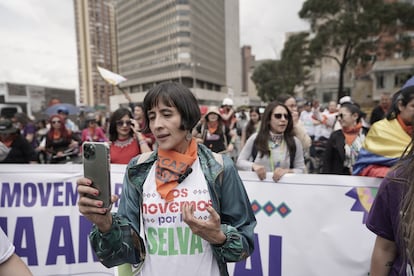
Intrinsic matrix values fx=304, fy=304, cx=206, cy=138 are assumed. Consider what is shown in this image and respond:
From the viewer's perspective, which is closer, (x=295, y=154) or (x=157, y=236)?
(x=157, y=236)

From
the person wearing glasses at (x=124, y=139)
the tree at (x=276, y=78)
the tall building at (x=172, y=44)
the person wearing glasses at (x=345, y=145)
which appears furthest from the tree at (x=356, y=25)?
the tall building at (x=172, y=44)

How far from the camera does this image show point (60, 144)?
527cm

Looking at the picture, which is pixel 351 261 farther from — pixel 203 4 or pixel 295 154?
pixel 203 4

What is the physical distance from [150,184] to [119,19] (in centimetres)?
10258

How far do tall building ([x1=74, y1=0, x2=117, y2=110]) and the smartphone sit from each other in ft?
342

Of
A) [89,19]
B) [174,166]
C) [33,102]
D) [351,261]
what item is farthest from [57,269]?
[89,19]

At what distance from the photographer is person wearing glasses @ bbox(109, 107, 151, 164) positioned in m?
3.58

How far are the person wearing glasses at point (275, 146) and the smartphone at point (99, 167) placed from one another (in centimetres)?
197

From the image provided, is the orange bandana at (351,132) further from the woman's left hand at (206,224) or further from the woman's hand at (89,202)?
the woman's hand at (89,202)

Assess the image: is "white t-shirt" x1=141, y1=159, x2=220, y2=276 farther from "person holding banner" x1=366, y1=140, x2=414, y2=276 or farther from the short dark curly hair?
"person holding banner" x1=366, y1=140, x2=414, y2=276

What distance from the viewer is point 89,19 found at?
10381cm

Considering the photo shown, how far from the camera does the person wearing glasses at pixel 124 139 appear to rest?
141 inches

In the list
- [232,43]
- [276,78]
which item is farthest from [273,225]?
[232,43]

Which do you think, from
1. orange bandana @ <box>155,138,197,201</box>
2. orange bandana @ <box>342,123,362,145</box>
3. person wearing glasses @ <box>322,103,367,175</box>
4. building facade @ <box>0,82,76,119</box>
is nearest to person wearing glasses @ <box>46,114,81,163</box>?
person wearing glasses @ <box>322,103,367,175</box>
